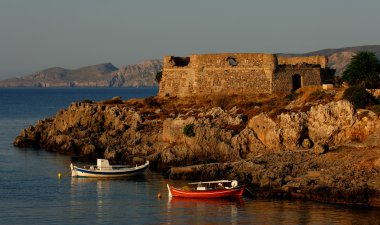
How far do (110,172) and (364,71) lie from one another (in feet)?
77.7

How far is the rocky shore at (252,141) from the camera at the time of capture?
50594 millimetres

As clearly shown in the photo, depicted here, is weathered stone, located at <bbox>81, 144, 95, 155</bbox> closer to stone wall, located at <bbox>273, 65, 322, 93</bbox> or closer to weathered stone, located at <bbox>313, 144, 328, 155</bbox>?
stone wall, located at <bbox>273, 65, 322, 93</bbox>

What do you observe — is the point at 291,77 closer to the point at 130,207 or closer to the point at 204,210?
the point at 204,210

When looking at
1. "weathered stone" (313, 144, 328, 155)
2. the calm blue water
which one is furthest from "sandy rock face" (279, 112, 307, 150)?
the calm blue water

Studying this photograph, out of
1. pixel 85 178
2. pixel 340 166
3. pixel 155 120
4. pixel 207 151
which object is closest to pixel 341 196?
pixel 340 166

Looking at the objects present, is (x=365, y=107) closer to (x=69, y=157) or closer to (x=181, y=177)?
(x=181, y=177)

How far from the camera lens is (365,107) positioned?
5828 centimetres

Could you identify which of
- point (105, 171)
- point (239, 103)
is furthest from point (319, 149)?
point (239, 103)

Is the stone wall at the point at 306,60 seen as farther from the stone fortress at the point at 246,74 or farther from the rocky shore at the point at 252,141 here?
the rocky shore at the point at 252,141

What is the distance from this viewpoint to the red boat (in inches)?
2018

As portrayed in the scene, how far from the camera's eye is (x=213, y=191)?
5166 centimetres

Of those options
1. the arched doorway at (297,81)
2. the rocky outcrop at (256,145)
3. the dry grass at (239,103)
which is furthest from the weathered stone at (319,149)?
the arched doorway at (297,81)

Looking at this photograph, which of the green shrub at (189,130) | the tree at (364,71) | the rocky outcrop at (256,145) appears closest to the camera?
the rocky outcrop at (256,145)

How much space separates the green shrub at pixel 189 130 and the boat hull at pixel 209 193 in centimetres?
1192
